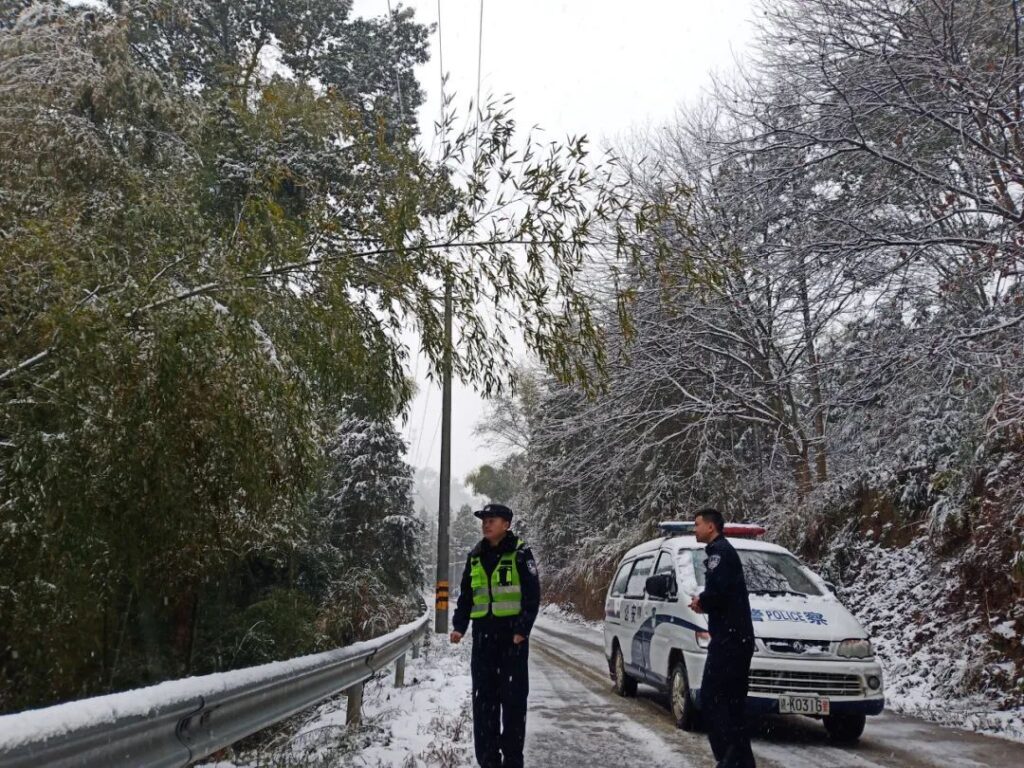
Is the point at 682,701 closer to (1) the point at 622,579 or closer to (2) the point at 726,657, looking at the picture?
(2) the point at 726,657

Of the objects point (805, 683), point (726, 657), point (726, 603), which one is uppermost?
point (726, 603)

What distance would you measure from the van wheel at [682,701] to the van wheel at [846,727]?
1.23 m

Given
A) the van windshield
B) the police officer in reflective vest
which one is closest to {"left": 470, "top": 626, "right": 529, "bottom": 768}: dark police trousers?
the police officer in reflective vest

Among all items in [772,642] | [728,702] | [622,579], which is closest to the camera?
[728,702]

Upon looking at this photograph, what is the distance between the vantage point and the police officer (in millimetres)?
5359

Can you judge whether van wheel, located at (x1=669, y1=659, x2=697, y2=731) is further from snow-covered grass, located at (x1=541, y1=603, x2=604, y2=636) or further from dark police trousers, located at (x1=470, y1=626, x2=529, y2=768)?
snow-covered grass, located at (x1=541, y1=603, x2=604, y2=636)

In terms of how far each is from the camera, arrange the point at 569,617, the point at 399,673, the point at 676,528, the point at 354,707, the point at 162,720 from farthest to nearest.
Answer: the point at 569,617 < the point at 399,673 < the point at 676,528 < the point at 354,707 < the point at 162,720

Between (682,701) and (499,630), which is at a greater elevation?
(499,630)

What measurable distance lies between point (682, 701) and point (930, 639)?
5314mm

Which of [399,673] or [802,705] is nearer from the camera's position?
[802,705]

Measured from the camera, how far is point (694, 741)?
7.39 meters

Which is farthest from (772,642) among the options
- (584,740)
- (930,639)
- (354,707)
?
(930,639)

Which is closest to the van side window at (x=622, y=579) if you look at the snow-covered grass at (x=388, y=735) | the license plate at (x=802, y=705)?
the snow-covered grass at (x=388, y=735)

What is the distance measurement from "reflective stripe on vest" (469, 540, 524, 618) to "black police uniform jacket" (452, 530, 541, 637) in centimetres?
3
